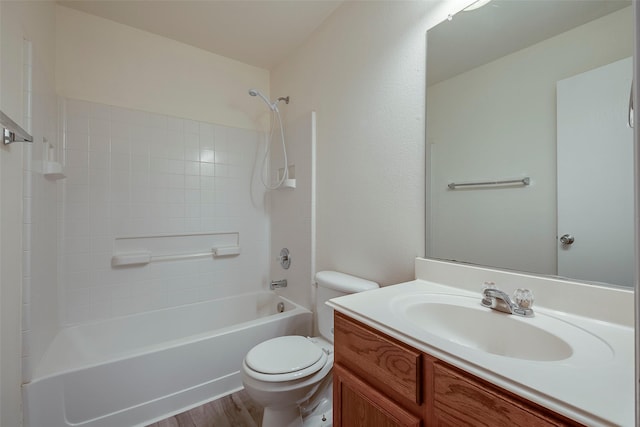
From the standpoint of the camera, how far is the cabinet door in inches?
27.6

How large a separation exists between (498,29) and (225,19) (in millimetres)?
1653

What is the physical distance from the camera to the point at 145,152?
194 cm

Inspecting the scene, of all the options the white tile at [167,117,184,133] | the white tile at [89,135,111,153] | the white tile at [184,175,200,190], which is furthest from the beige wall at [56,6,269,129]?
Answer: the white tile at [184,175,200,190]

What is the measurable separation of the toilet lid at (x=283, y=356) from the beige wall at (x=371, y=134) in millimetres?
490

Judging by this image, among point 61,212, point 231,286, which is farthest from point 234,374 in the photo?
point 61,212

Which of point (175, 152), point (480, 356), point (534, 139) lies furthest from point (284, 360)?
point (175, 152)

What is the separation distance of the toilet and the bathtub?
0.41 metres

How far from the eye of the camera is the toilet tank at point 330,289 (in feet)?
4.49

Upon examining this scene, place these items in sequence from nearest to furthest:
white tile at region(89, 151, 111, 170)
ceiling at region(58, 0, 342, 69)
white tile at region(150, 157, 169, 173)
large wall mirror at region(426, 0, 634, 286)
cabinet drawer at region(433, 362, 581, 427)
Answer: cabinet drawer at region(433, 362, 581, 427) < large wall mirror at region(426, 0, 634, 286) < ceiling at region(58, 0, 342, 69) < white tile at region(89, 151, 111, 170) < white tile at region(150, 157, 169, 173)

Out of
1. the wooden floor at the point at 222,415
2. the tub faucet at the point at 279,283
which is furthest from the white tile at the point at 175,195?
the wooden floor at the point at 222,415

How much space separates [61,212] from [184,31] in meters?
1.49

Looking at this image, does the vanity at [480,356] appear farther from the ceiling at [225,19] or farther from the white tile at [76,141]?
the white tile at [76,141]

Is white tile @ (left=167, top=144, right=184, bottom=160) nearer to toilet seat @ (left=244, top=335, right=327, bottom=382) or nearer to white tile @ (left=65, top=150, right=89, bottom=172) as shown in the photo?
white tile @ (left=65, top=150, right=89, bottom=172)

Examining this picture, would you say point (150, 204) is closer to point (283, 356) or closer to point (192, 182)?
point (192, 182)
